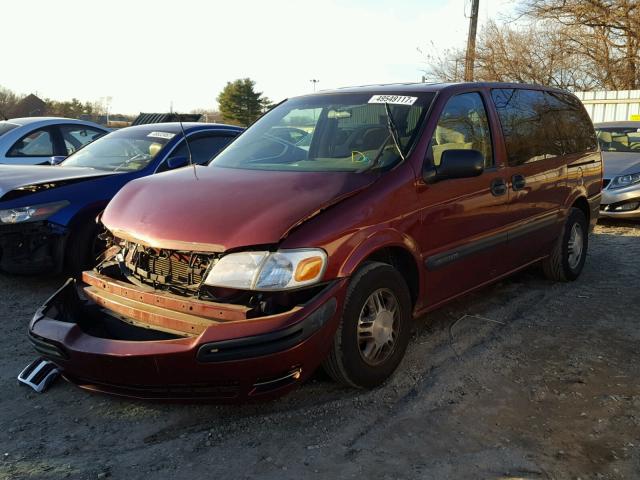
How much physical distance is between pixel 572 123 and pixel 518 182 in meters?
1.57

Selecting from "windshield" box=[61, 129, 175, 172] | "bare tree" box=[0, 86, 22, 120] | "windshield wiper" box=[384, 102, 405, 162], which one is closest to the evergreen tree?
"bare tree" box=[0, 86, 22, 120]

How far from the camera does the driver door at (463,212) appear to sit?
3732mm

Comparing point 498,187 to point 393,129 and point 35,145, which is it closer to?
point 393,129

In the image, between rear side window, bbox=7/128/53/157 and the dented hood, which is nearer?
the dented hood

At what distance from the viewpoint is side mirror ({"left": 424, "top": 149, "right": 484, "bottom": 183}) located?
3629 mm

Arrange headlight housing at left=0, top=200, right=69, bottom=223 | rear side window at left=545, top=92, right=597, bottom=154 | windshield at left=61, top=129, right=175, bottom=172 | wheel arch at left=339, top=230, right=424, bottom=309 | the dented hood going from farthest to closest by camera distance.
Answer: windshield at left=61, top=129, right=175, bottom=172 → rear side window at left=545, top=92, right=597, bottom=154 → headlight housing at left=0, top=200, right=69, bottom=223 → wheel arch at left=339, top=230, right=424, bottom=309 → the dented hood

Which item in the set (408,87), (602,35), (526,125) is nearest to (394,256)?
(408,87)

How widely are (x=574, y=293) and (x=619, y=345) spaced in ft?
4.28

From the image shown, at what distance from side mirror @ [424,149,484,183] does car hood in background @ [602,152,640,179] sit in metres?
5.94

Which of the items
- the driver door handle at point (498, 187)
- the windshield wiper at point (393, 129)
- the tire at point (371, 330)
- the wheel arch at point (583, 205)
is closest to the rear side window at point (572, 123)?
→ the wheel arch at point (583, 205)

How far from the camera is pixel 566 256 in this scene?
18.3 ft

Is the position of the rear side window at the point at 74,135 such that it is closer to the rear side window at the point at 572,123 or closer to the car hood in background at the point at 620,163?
the rear side window at the point at 572,123

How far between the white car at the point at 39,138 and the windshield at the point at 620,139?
8191 millimetres

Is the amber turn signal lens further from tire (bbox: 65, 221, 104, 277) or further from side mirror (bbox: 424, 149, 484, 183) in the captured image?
tire (bbox: 65, 221, 104, 277)
